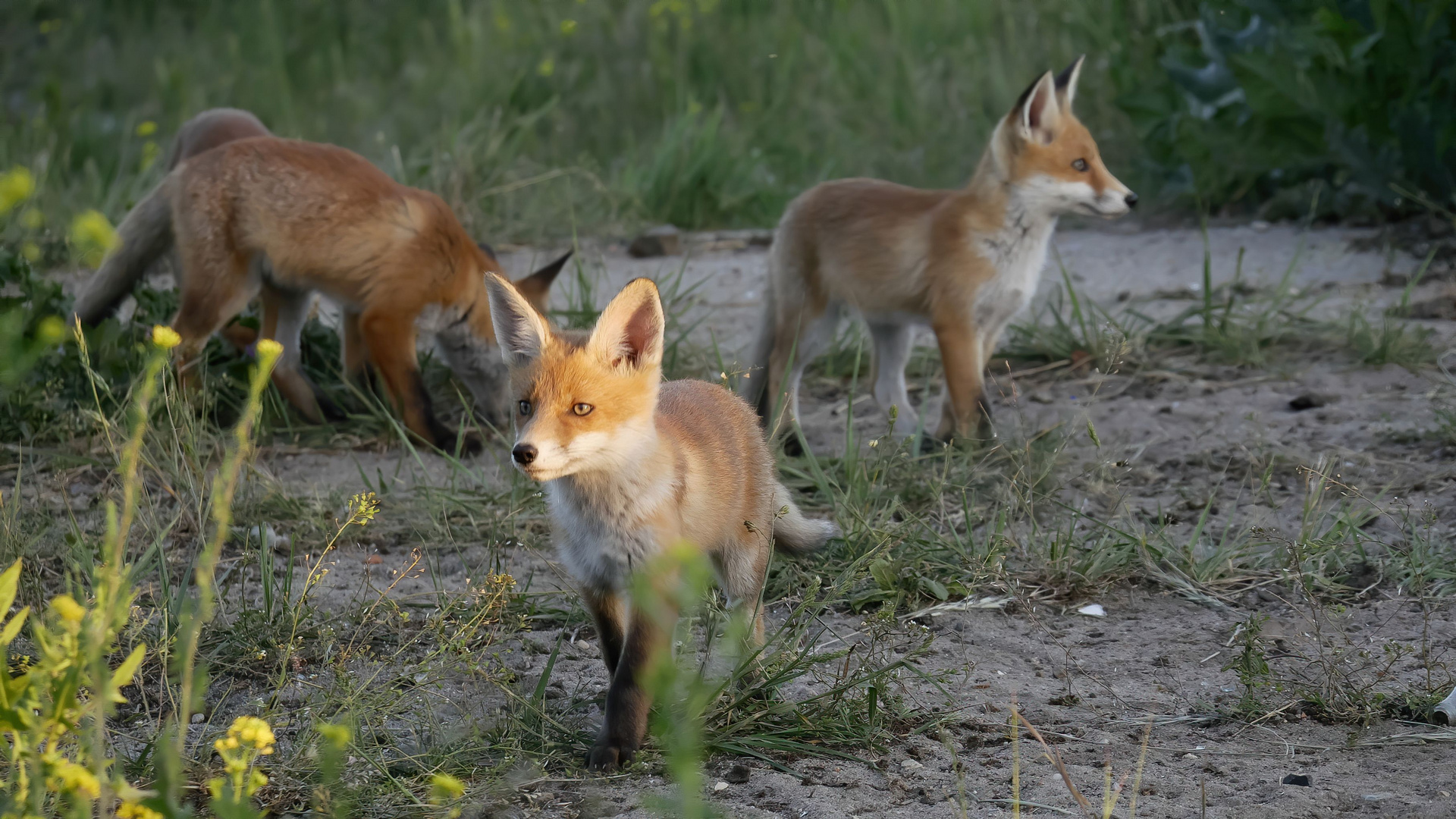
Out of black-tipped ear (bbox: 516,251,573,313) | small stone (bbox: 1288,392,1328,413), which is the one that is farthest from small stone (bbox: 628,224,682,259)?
small stone (bbox: 1288,392,1328,413)

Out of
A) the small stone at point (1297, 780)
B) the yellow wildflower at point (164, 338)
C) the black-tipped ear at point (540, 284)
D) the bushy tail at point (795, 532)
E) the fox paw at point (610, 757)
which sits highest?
the yellow wildflower at point (164, 338)

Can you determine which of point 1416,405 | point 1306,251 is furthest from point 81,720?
point 1306,251

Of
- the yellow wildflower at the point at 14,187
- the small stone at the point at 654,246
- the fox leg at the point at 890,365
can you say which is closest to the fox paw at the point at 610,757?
the yellow wildflower at the point at 14,187

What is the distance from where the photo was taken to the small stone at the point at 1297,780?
2.64 m

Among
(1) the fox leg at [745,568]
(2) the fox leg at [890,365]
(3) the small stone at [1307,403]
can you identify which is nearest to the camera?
(1) the fox leg at [745,568]

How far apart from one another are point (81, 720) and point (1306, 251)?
254 inches

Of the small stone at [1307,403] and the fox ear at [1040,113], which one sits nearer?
the fox ear at [1040,113]

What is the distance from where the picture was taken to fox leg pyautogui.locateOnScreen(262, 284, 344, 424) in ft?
17.7

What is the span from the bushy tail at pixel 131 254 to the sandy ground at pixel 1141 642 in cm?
102

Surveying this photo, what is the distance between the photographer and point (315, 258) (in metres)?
5.17

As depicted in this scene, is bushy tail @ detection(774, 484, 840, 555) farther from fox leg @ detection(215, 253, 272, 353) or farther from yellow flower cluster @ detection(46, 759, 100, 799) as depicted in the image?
fox leg @ detection(215, 253, 272, 353)

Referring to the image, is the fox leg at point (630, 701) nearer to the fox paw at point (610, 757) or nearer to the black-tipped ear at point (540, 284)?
the fox paw at point (610, 757)

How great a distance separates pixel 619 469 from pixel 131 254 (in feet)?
11.1

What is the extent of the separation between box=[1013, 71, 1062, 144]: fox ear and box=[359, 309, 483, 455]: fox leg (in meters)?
2.47
